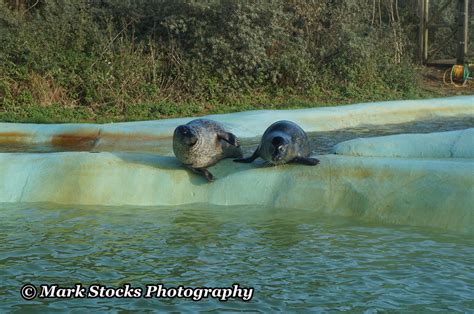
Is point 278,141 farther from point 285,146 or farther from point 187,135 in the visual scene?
point 187,135

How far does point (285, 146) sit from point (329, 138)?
4.21 meters

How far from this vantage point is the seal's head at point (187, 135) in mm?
8453

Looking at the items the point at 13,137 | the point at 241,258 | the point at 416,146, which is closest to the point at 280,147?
the point at 416,146

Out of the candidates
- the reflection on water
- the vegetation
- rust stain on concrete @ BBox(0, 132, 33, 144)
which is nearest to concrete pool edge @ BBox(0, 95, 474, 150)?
rust stain on concrete @ BBox(0, 132, 33, 144)

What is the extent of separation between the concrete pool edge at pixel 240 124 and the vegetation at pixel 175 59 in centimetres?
297

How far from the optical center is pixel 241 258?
21.1ft

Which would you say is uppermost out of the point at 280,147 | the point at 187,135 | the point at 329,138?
the point at 187,135

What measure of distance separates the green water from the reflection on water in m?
3.23

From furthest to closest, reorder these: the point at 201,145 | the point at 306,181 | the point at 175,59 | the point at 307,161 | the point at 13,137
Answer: the point at 175,59 → the point at 13,137 → the point at 201,145 → the point at 307,161 → the point at 306,181

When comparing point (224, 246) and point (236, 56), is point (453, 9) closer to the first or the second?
point (236, 56)

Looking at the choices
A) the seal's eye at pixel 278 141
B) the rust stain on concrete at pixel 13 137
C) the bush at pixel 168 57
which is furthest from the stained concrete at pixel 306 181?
the bush at pixel 168 57

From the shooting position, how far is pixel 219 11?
698 inches

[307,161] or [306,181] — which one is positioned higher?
[307,161]

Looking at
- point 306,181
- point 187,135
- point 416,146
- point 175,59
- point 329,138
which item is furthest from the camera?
point 175,59
